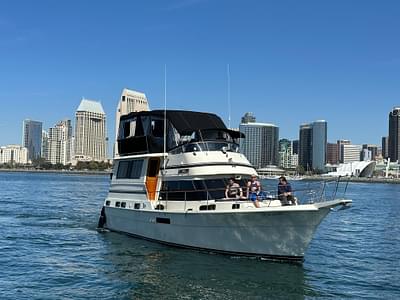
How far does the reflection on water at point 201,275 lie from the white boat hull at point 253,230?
0.43m

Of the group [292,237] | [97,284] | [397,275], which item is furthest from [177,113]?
[397,275]

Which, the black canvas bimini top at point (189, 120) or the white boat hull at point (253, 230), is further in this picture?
the black canvas bimini top at point (189, 120)

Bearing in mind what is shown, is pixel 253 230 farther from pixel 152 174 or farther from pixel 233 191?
pixel 152 174

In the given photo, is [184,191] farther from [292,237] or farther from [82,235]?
[82,235]

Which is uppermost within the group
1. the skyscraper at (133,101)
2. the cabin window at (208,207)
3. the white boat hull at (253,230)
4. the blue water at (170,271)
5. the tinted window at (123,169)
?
the skyscraper at (133,101)

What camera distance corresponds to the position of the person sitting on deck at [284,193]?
20672mm

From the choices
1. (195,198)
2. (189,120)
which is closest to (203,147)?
(189,120)

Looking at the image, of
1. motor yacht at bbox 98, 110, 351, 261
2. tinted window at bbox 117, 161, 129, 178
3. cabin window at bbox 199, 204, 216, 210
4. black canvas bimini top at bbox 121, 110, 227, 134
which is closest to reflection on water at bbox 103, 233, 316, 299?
motor yacht at bbox 98, 110, 351, 261

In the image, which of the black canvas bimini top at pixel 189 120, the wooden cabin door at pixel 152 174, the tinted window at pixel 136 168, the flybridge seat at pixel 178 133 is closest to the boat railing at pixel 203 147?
the flybridge seat at pixel 178 133

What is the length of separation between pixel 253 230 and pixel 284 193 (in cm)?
200

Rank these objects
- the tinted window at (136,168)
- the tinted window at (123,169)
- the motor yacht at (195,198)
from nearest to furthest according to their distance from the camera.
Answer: the motor yacht at (195,198)
the tinted window at (136,168)
the tinted window at (123,169)

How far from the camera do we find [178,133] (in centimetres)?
2455

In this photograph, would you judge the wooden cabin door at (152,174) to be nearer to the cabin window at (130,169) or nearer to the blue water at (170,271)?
the cabin window at (130,169)

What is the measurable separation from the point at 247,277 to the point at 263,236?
2.42 meters
